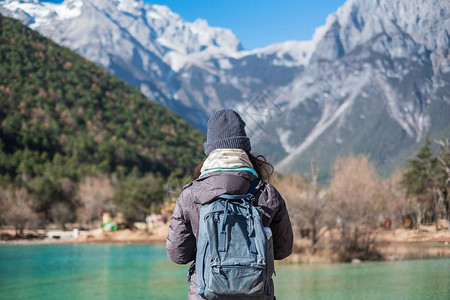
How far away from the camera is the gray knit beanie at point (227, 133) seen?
282cm

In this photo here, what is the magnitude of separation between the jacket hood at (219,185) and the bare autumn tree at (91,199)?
4446 centimetres

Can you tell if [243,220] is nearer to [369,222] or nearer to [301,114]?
[369,222]

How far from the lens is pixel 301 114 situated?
156 m

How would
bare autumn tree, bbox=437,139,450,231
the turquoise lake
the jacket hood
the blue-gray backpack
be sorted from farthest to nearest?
bare autumn tree, bbox=437,139,450,231
the turquoise lake
the jacket hood
the blue-gray backpack

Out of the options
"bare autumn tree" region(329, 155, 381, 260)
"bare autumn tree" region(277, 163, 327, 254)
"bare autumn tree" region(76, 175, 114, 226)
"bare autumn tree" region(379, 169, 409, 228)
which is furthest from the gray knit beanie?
"bare autumn tree" region(76, 175, 114, 226)

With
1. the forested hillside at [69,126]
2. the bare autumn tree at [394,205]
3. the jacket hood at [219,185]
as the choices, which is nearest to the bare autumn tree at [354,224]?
the bare autumn tree at [394,205]

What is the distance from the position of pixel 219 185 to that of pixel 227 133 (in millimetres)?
340

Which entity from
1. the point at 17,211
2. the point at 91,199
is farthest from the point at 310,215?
the point at 91,199

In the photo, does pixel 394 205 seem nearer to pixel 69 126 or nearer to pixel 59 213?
pixel 59 213

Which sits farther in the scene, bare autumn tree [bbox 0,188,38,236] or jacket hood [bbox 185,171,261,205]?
bare autumn tree [bbox 0,188,38,236]

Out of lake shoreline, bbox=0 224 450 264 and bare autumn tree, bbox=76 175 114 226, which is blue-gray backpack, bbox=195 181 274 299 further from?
bare autumn tree, bbox=76 175 114 226

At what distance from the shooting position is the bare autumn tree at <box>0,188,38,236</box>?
37.8 m

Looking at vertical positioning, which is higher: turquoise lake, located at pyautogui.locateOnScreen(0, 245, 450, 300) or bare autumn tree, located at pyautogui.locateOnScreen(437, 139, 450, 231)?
bare autumn tree, located at pyautogui.locateOnScreen(437, 139, 450, 231)

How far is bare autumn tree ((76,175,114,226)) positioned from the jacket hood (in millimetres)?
44457
